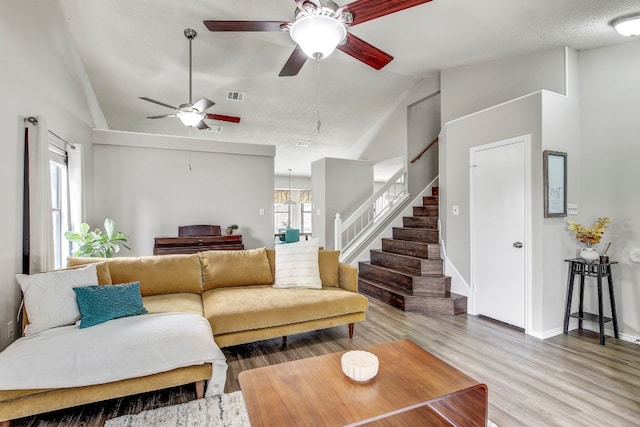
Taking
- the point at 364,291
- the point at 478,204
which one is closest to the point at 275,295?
the point at 364,291

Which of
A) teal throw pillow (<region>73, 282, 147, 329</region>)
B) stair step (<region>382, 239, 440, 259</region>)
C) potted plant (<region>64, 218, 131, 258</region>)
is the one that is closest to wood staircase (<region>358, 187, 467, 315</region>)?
stair step (<region>382, 239, 440, 259</region>)

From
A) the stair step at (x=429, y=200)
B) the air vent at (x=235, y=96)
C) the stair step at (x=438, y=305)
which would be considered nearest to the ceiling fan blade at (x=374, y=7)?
the stair step at (x=438, y=305)

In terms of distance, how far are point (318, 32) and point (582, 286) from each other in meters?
3.51

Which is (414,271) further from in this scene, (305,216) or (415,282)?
(305,216)

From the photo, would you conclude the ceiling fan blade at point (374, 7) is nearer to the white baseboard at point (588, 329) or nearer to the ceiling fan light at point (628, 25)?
the ceiling fan light at point (628, 25)

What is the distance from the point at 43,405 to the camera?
171cm

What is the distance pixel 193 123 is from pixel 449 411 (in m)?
4.17

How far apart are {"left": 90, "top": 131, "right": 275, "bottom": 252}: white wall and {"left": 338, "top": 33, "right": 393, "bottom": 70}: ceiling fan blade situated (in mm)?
3705

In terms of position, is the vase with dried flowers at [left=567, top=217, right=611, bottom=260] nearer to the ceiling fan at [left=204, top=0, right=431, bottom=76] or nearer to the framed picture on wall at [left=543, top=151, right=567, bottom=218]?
the framed picture on wall at [left=543, top=151, right=567, bottom=218]

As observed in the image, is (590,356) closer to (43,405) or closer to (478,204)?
(478,204)

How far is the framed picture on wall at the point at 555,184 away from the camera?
3111 millimetres

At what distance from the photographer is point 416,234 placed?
4.88 metres

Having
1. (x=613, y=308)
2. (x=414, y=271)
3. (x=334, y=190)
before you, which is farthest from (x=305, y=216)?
(x=613, y=308)

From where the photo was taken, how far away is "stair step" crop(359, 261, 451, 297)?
3961 millimetres
